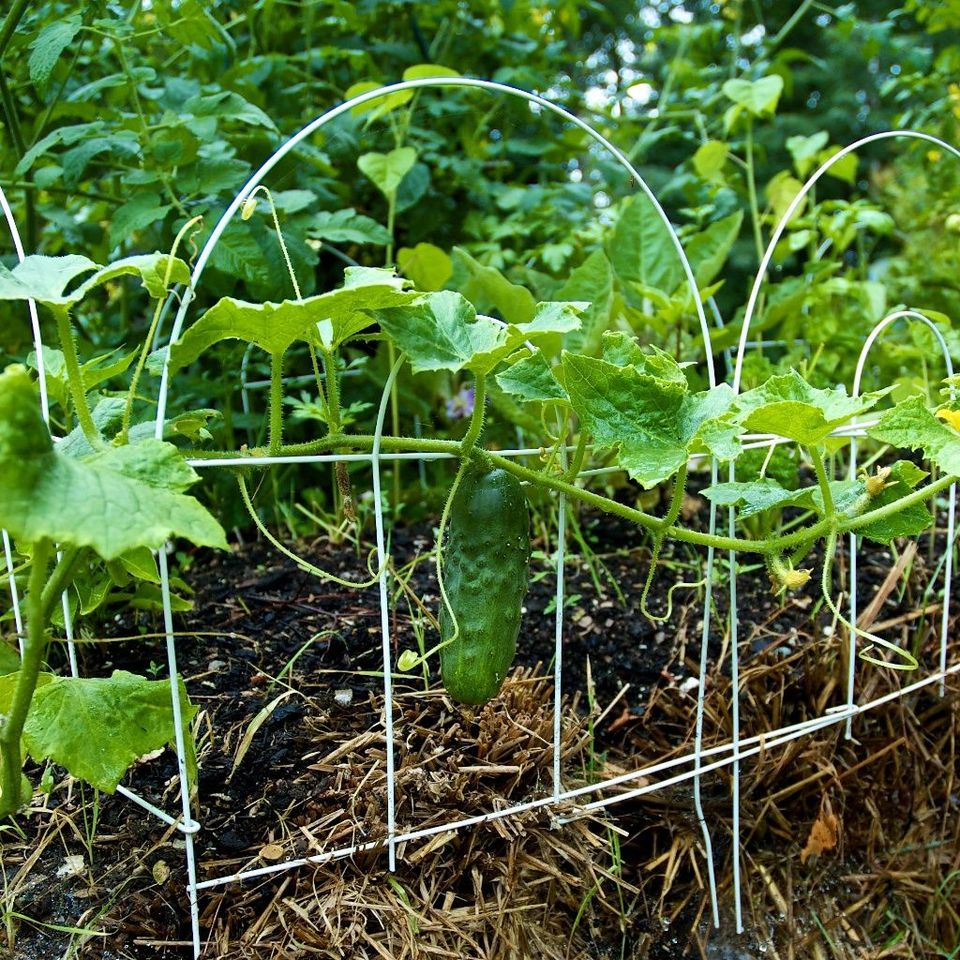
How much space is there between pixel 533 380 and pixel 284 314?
0.25m

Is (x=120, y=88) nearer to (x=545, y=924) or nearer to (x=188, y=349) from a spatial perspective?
(x=188, y=349)

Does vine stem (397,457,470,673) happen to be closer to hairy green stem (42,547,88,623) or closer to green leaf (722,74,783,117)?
hairy green stem (42,547,88,623)

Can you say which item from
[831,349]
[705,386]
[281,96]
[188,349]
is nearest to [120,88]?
[281,96]

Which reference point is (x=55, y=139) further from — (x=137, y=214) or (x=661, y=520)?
(x=661, y=520)

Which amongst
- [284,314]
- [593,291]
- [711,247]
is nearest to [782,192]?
[711,247]

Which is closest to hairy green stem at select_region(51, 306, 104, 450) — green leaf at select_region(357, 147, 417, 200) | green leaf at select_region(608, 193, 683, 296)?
green leaf at select_region(357, 147, 417, 200)

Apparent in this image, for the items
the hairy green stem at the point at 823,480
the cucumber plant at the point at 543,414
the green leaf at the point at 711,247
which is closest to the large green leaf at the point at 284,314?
the cucumber plant at the point at 543,414

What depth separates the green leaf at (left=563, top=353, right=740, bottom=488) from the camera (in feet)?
2.60

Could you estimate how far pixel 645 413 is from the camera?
2.70 ft

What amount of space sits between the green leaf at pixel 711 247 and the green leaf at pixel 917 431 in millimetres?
790

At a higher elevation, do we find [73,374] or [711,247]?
[73,374]

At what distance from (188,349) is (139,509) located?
0.67ft

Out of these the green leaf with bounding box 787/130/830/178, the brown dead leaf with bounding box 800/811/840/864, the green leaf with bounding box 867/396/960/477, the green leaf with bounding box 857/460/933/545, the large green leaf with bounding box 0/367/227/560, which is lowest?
the brown dead leaf with bounding box 800/811/840/864

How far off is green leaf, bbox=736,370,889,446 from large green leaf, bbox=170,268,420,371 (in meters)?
0.31
